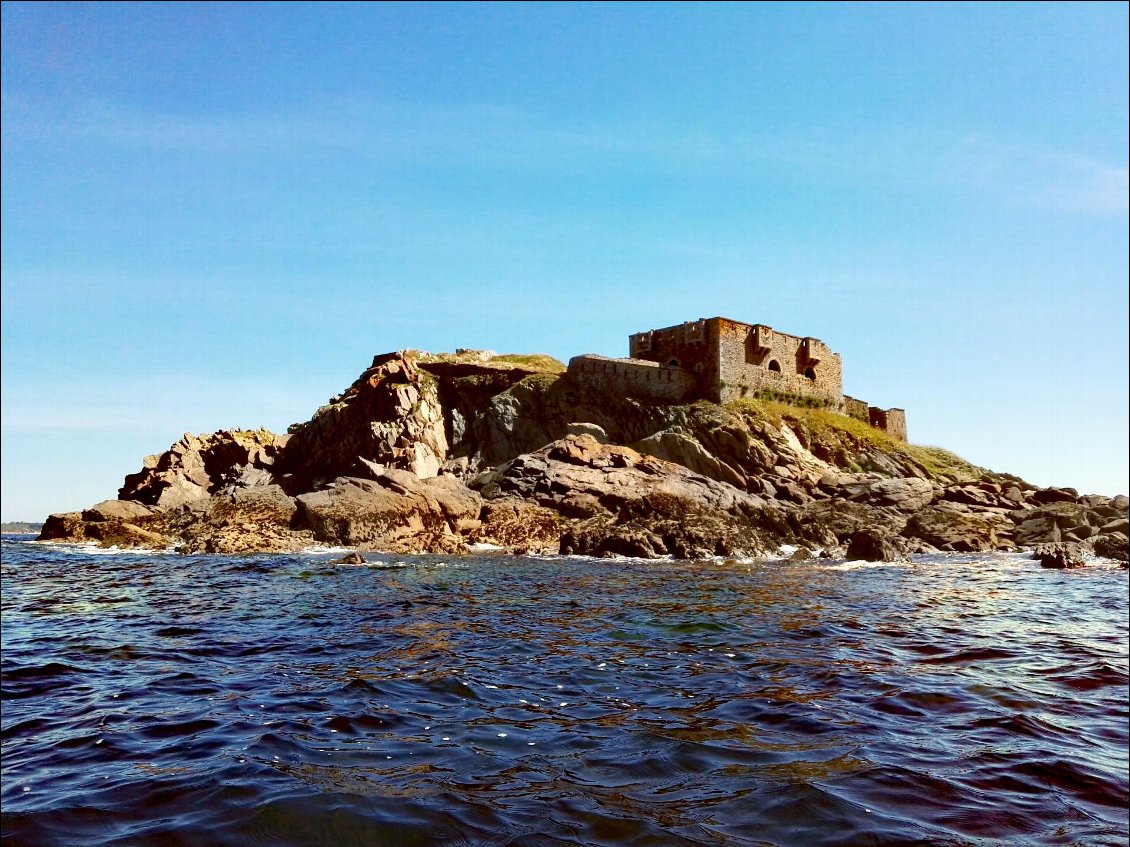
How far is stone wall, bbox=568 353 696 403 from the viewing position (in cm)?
6825

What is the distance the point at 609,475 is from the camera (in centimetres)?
4872

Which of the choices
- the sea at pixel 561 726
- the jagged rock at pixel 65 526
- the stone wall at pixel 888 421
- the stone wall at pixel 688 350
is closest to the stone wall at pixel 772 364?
the stone wall at pixel 688 350

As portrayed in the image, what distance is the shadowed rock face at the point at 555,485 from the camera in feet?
135

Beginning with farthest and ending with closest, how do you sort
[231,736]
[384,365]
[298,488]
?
[384,365], [298,488], [231,736]

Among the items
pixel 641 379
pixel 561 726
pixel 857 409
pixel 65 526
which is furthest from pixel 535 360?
pixel 561 726

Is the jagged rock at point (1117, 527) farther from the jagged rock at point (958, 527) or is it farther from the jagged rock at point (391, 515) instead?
the jagged rock at point (391, 515)

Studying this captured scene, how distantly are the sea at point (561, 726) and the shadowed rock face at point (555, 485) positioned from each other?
959 inches

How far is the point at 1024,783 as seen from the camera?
227 inches

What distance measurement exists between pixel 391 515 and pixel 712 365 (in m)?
37.3

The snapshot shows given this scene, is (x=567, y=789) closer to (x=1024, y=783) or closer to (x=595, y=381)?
(x=1024, y=783)

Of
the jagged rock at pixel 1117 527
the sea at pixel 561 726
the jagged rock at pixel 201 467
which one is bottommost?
the sea at pixel 561 726

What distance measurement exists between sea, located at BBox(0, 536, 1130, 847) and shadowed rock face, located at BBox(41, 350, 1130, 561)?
24.4 meters

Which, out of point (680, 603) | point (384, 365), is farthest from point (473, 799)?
point (384, 365)

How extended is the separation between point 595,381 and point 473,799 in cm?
6428
